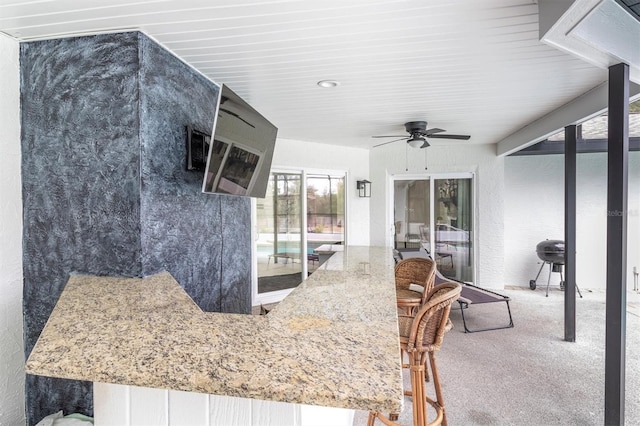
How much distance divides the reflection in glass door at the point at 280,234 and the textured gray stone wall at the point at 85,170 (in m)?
3.16

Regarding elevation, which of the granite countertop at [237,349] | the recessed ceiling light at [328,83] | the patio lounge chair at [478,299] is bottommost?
the patio lounge chair at [478,299]

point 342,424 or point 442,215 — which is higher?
point 442,215

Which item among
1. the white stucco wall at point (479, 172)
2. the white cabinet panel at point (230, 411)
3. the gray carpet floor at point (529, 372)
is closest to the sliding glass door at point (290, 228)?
the white stucco wall at point (479, 172)

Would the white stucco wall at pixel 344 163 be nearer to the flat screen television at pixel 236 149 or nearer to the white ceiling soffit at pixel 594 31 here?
the flat screen television at pixel 236 149

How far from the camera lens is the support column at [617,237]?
6.75 ft

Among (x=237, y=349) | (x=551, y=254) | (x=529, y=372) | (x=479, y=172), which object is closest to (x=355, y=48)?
(x=237, y=349)

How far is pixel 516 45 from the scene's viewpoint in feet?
6.97

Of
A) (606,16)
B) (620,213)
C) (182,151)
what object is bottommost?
(620,213)


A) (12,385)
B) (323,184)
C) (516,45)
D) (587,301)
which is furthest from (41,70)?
(587,301)

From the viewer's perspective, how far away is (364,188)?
19.7 feet

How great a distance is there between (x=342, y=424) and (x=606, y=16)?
208 cm

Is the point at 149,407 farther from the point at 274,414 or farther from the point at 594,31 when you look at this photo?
the point at 594,31

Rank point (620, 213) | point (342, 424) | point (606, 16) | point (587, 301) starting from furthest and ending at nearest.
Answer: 1. point (587, 301)
2. point (620, 213)
3. point (606, 16)
4. point (342, 424)

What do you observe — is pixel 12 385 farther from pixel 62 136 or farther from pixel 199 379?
pixel 199 379
